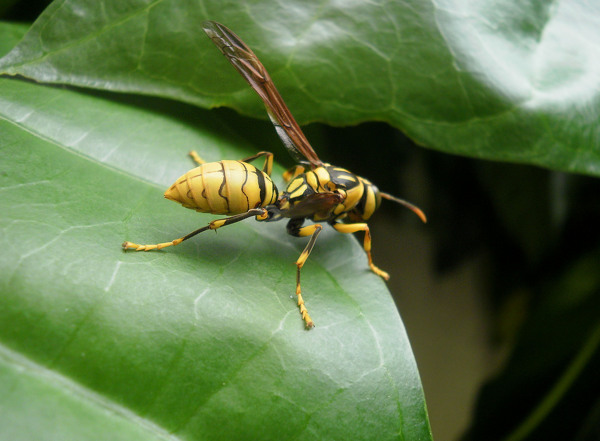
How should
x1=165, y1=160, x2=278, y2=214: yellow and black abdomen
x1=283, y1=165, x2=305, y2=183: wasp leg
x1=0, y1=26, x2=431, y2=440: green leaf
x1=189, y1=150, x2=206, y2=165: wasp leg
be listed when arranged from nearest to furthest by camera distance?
1. x1=0, y1=26, x2=431, y2=440: green leaf
2. x1=165, y1=160, x2=278, y2=214: yellow and black abdomen
3. x1=189, y1=150, x2=206, y2=165: wasp leg
4. x1=283, y1=165, x2=305, y2=183: wasp leg

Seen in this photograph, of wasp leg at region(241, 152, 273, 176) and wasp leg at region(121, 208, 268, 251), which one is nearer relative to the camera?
wasp leg at region(121, 208, 268, 251)

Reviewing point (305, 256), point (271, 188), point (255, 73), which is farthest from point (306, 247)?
point (255, 73)

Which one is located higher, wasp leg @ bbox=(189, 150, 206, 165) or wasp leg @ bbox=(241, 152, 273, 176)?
wasp leg @ bbox=(189, 150, 206, 165)

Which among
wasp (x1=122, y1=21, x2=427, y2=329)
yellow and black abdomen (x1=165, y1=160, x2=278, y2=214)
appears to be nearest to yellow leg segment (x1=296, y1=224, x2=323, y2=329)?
wasp (x1=122, y1=21, x2=427, y2=329)

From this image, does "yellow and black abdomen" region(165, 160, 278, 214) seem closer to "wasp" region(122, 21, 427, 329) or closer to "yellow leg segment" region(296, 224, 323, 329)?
"wasp" region(122, 21, 427, 329)

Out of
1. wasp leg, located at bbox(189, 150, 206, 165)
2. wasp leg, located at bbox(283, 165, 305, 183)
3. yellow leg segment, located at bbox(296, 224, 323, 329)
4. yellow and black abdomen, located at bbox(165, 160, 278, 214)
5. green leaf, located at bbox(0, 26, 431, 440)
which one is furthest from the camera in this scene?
wasp leg, located at bbox(283, 165, 305, 183)

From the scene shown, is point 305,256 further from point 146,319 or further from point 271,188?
point 146,319

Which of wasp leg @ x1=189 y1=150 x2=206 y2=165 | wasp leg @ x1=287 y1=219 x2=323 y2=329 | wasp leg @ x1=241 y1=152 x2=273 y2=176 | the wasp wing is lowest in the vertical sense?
wasp leg @ x1=287 y1=219 x2=323 y2=329
